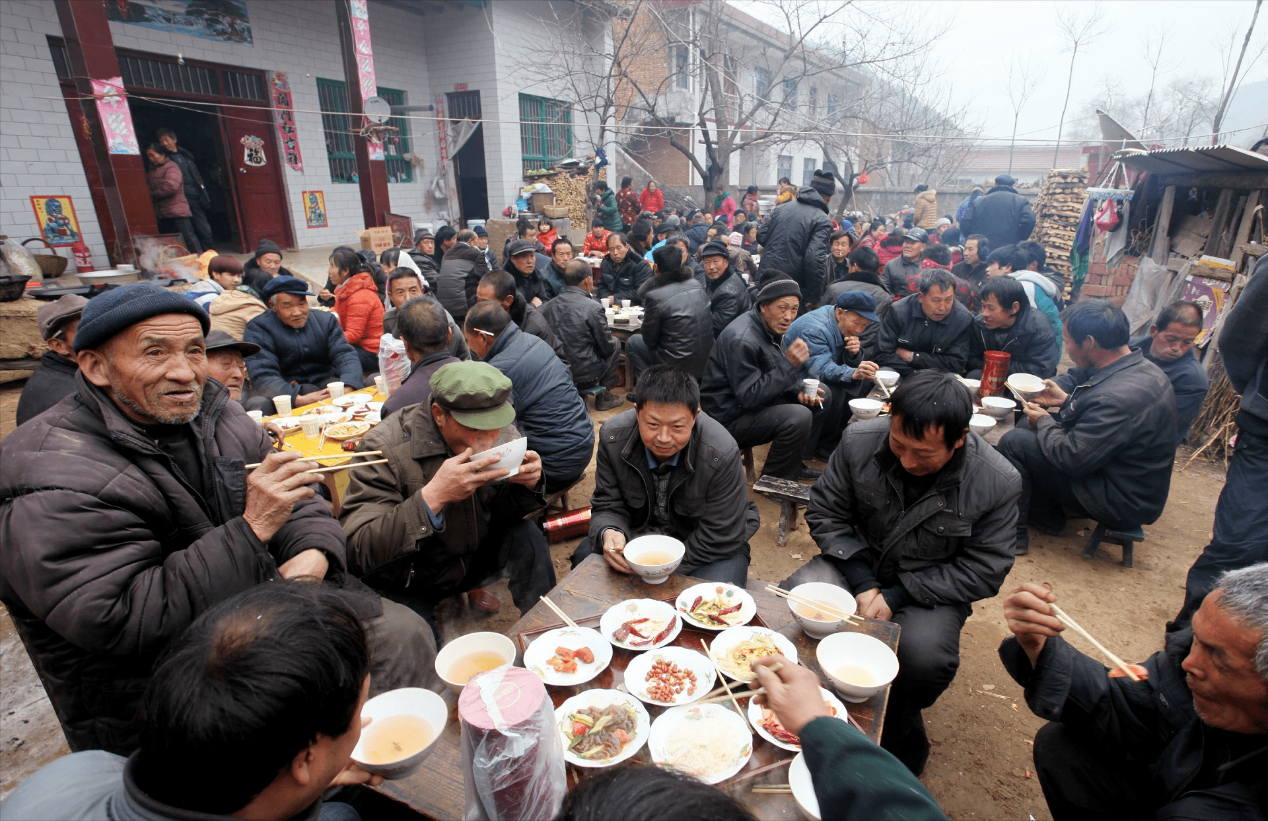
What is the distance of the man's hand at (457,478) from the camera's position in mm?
2602

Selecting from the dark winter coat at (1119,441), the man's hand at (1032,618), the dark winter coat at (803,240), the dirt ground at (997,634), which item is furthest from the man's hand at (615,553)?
the dark winter coat at (803,240)

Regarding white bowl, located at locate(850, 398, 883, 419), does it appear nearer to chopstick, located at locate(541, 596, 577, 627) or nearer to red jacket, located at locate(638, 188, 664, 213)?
chopstick, located at locate(541, 596, 577, 627)

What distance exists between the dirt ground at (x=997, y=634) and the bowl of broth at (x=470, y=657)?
181 cm

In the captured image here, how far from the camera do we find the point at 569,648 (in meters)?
2.16

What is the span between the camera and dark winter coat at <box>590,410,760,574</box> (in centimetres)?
312

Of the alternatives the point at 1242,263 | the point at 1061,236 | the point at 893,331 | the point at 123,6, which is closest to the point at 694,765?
the point at 893,331

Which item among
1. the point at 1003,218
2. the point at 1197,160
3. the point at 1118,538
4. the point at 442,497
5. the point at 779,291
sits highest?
the point at 1197,160

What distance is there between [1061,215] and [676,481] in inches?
561

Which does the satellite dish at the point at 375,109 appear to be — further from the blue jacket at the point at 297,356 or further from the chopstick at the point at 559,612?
the chopstick at the point at 559,612

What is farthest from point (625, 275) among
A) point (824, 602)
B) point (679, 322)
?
point (824, 602)

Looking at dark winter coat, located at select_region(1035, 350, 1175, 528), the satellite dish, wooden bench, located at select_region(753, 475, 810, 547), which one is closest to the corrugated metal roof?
dark winter coat, located at select_region(1035, 350, 1175, 528)

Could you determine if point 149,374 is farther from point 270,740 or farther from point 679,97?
point 679,97

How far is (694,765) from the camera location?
5.61 feet

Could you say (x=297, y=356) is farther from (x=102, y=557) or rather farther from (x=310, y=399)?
(x=102, y=557)
